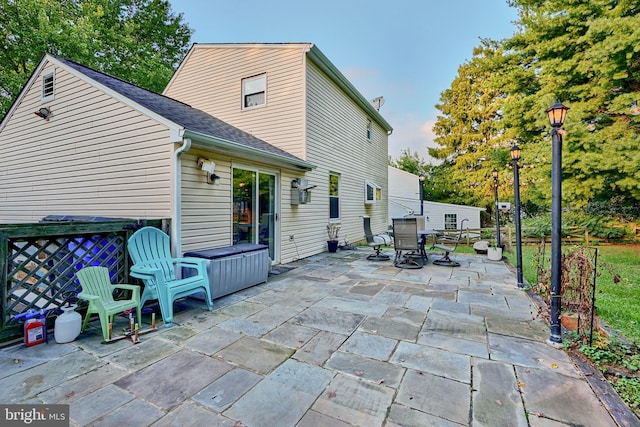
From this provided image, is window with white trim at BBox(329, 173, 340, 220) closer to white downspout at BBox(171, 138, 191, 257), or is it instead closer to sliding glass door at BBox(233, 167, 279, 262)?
sliding glass door at BBox(233, 167, 279, 262)

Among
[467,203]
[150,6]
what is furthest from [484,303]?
[150,6]

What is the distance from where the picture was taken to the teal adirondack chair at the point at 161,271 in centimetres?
325

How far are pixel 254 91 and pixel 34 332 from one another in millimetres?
7145

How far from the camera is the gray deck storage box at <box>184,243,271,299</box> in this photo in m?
4.03

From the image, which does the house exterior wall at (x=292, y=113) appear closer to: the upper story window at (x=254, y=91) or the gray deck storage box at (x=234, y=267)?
the upper story window at (x=254, y=91)

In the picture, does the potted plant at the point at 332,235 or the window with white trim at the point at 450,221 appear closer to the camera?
the potted plant at the point at 332,235

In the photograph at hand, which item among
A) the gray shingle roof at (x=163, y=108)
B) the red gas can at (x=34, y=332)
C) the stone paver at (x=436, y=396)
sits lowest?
the stone paver at (x=436, y=396)

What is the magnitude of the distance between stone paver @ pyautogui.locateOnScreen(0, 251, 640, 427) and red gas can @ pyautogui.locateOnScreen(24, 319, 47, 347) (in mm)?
79

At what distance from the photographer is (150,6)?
16625mm

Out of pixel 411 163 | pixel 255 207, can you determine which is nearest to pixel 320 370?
pixel 255 207

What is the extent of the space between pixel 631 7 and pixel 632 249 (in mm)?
6922

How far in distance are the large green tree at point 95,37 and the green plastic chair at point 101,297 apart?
1359cm

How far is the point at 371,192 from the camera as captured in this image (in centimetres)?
1185

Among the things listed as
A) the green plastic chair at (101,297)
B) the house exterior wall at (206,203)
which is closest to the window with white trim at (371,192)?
the house exterior wall at (206,203)
